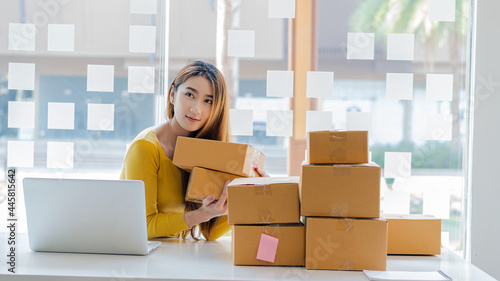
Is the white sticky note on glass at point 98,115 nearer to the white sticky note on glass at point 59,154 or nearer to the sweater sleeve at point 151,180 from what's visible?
the white sticky note on glass at point 59,154

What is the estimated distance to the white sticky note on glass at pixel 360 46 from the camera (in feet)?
9.06

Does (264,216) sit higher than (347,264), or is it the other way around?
(264,216)

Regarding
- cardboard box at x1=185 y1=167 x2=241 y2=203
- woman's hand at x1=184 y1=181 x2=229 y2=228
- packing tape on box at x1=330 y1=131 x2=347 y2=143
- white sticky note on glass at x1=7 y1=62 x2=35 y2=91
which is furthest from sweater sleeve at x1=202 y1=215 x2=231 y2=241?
white sticky note on glass at x1=7 y1=62 x2=35 y2=91

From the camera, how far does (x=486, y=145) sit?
278 centimetres

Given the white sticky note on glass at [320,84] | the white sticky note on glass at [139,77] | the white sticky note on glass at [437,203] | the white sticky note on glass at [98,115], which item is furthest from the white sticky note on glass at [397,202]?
the white sticky note on glass at [98,115]

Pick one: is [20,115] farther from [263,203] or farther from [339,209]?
[339,209]

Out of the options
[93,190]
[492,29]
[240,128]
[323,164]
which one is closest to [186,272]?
[93,190]

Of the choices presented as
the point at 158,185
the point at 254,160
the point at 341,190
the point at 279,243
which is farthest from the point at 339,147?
the point at 158,185

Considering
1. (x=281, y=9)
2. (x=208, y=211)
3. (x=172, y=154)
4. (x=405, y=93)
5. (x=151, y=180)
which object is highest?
(x=281, y=9)

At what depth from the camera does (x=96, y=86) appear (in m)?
2.82

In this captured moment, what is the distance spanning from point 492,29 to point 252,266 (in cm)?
204

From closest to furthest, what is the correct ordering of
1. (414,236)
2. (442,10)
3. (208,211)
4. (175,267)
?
1. (175,267)
2. (414,236)
3. (208,211)
4. (442,10)

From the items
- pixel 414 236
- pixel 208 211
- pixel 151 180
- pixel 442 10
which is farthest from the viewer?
pixel 442 10

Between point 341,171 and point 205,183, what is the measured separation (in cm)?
55
